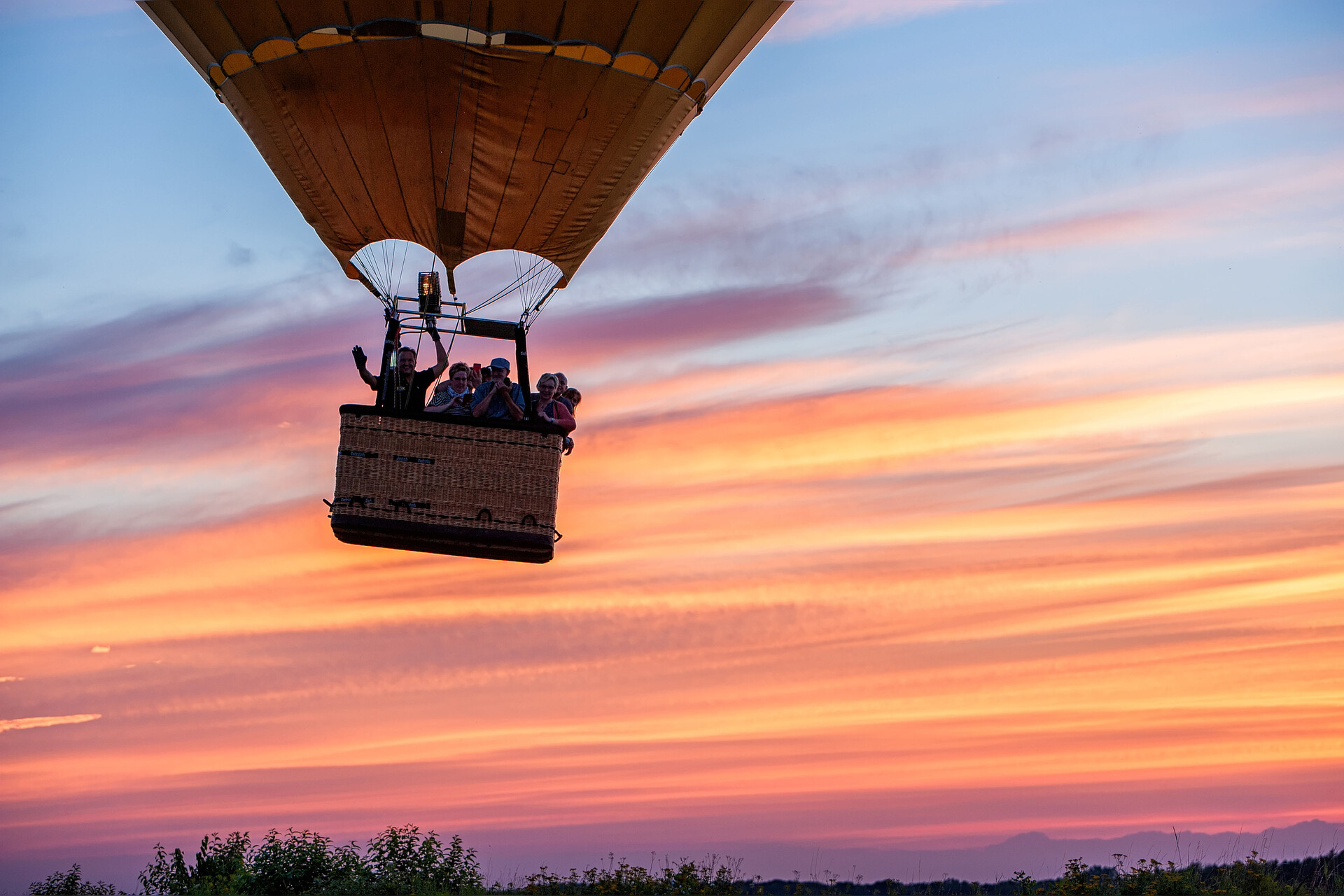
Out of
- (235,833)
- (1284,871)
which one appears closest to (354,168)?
(235,833)

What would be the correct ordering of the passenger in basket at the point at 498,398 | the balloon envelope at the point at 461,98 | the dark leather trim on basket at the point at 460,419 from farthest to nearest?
the passenger in basket at the point at 498,398 → the balloon envelope at the point at 461,98 → the dark leather trim on basket at the point at 460,419

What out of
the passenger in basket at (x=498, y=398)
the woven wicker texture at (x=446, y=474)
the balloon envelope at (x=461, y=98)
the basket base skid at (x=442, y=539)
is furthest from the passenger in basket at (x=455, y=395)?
the balloon envelope at (x=461, y=98)

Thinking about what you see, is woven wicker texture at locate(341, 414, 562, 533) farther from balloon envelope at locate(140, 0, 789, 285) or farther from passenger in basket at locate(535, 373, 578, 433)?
balloon envelope at locate(140, 0, 789, 285)

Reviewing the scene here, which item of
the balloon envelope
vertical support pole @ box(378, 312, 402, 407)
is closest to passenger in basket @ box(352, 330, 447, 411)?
vertical support pole @ box(378, 312, 402, 407)

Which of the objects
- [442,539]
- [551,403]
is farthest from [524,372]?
[442,539]

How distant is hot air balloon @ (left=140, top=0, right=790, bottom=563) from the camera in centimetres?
977

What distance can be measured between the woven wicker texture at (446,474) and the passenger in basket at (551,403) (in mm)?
379

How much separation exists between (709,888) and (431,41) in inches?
380

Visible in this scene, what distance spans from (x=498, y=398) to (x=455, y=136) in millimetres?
2100

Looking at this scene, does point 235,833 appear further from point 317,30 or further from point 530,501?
point 317,30

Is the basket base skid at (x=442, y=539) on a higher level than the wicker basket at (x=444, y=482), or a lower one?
lower

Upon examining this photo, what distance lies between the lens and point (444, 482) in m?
9.77

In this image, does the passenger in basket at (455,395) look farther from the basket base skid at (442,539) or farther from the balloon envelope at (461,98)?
the balloon envelope at (461,98)

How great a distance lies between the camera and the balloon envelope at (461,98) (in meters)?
9.91
